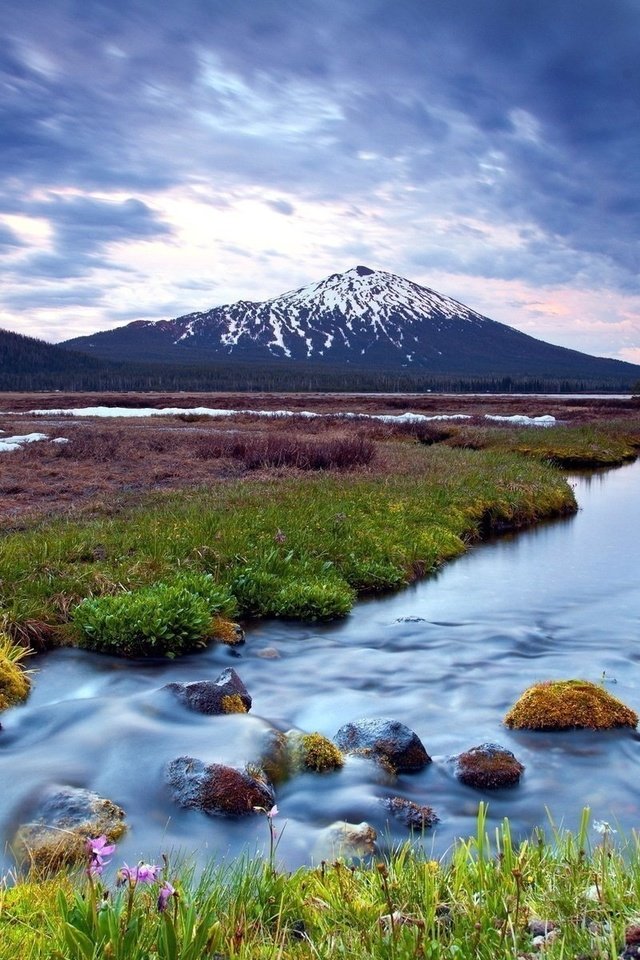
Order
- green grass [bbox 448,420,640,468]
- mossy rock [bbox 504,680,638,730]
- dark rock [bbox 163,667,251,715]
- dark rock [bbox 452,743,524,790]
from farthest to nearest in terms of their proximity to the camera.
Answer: green grass [bbox 448,420,640,468] → dark rock [bbox 163,667,251,715] → mossy rock [bbox 504,680,638,730] → dark rock [bbox 452,743,524,790]

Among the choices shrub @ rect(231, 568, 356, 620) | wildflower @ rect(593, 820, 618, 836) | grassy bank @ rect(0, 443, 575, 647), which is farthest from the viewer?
shrub @ rect(231, 568, 356, 620)

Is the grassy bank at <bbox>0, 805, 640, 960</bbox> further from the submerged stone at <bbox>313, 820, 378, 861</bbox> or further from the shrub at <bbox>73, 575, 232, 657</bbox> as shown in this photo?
the shrub at <bbox>73, 575, 232, 657</bbox>

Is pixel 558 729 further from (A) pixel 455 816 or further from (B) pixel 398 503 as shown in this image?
(B) pixel 398 503

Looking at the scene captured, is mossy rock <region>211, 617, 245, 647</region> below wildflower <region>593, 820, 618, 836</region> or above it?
below

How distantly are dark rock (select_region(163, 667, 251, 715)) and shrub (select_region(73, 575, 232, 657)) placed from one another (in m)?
1.61

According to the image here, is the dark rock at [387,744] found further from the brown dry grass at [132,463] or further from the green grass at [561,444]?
the green grass at [561,444]

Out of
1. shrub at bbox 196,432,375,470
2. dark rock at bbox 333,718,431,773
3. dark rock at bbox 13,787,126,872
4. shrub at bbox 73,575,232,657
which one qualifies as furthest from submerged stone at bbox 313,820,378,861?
shrub at bbox 196,432,375,470

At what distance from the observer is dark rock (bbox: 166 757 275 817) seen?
6004 millimetres

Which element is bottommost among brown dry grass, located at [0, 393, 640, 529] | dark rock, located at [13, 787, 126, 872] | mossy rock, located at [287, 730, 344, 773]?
mossy rock, located at [287, 730, 344, 773]

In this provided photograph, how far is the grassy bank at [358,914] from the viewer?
2697 millimetres

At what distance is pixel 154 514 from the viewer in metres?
15.3

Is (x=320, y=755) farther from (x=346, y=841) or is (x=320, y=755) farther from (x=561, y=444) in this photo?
(x=561, y=444)

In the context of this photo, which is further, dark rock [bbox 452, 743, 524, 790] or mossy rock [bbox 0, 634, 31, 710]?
mossy rock [bbox 0, 634, 31, 710]

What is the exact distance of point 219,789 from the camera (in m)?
6.10
